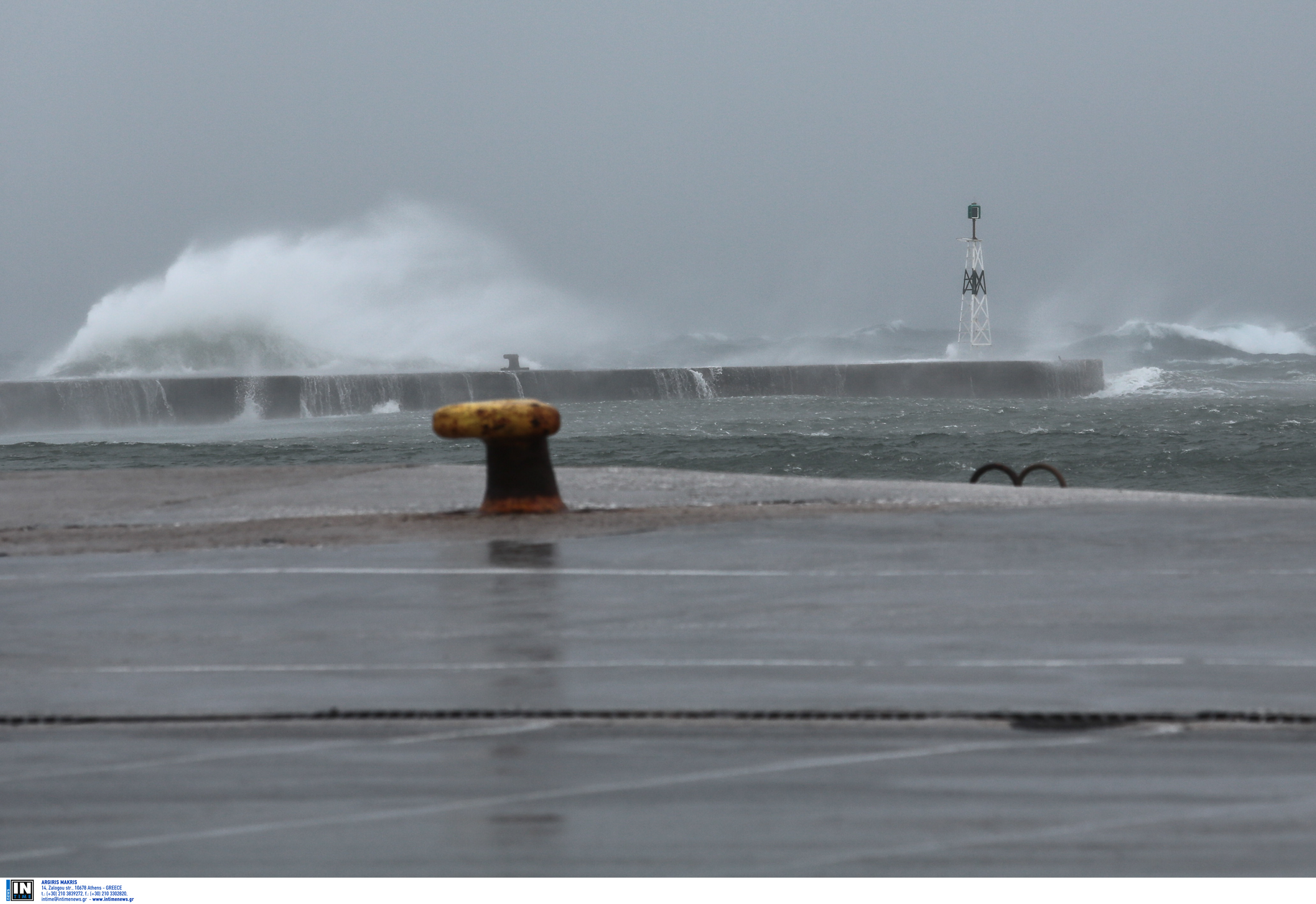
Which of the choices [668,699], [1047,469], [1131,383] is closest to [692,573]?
[668,699]

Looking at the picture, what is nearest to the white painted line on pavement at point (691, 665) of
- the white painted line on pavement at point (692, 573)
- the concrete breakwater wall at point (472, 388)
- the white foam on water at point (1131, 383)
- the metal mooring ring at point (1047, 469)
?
the white painted line on pavement at point (692, 573)

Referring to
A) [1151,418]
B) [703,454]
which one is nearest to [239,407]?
[703,454]

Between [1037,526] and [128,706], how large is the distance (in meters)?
5.20

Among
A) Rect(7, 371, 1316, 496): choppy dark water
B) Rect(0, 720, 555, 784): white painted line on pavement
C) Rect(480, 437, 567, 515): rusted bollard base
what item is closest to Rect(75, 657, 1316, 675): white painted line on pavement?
Rect(0, 720, 555, 784): white painted line on pavement

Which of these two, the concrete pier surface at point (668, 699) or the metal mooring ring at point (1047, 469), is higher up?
the metal mooring ring at point (1047, 469)

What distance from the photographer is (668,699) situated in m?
4.58

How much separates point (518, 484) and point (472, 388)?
2103 inches

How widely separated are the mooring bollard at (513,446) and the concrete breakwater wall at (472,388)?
153ft

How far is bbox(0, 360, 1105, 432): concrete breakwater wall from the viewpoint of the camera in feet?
176

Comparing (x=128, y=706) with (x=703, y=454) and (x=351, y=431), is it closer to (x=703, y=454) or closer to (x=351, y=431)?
(x=703, y=454)

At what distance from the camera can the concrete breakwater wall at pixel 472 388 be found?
53.8 meters

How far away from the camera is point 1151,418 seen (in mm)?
57688

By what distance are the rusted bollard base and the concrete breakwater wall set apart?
46638mm

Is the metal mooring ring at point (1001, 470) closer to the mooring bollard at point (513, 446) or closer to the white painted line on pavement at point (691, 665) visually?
the mooring bollard at point (513, 446)
